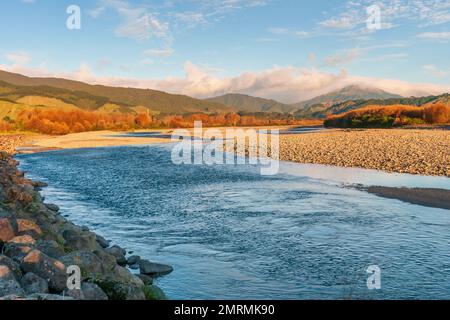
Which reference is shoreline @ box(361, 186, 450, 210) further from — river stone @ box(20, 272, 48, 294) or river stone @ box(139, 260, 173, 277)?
river stone @ box(20, 272, 48, 294)

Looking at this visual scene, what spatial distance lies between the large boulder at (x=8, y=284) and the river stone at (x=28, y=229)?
4.13 meters

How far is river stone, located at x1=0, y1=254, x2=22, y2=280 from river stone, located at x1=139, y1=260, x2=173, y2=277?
3.83 metres

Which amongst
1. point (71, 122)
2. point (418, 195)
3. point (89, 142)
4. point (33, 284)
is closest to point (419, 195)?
point (418, 195)

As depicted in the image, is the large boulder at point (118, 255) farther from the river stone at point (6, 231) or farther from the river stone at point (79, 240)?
the river stone at point (6, 231)

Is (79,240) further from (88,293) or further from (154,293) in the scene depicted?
(88,293)

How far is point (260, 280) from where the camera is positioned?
1180 centimetres

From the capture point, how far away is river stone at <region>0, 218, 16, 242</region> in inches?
437

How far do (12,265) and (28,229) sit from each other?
3754mm

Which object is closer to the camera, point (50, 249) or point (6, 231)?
point (50, 249)

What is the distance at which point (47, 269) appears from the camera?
9102 millimetres
